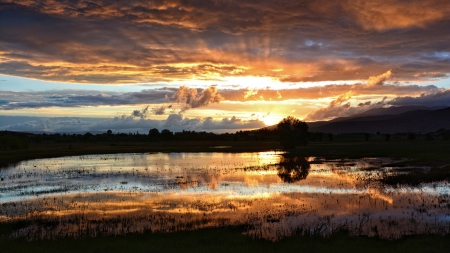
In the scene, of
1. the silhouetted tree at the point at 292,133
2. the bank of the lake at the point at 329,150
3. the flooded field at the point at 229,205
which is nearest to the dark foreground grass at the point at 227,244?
the flooded field at the point at 229,205

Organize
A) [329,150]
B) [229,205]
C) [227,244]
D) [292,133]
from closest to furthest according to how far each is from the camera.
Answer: [227,244] < [229,205] < [329,150] < [292,133]

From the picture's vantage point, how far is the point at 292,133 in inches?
4186

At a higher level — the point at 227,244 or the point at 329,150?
the point at 329,150

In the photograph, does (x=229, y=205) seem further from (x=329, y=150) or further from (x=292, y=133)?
(x=292, y=133)

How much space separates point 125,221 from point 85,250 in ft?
20.5

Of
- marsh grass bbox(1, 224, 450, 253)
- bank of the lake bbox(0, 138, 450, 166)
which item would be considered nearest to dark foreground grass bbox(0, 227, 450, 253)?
marsh grass bbox(1, 224, 450, 253)

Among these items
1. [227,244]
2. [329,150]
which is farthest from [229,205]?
[329,150]

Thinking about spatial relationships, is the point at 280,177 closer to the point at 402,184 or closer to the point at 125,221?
the point at 402,184

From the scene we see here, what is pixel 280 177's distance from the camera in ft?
147

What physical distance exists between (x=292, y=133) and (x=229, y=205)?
267ft

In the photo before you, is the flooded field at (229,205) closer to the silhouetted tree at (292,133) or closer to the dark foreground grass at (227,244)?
the dark foreground grass at (227,244)

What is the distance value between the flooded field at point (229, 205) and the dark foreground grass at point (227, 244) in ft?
4.80

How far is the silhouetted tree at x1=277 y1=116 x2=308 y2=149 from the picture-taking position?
106125mm

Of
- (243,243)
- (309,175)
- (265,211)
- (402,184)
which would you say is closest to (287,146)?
(309,175)
